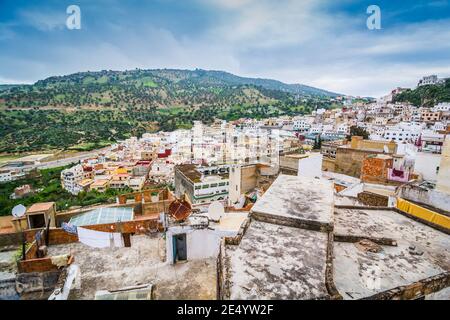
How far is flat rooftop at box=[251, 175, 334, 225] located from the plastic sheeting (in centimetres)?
228

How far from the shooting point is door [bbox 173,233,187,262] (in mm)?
6023

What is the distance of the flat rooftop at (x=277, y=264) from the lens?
304 cm

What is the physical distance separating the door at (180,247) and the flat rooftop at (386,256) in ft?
10.8

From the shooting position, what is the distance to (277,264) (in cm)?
356

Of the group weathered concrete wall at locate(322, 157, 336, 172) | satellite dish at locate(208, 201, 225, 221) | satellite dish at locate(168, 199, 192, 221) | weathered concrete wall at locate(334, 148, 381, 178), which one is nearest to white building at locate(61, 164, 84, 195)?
weathered concrete wall at locate(322, 157, 336, 172)

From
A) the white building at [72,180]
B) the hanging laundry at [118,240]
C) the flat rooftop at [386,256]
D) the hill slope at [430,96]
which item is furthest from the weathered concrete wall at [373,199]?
the hill slope at [430,96]

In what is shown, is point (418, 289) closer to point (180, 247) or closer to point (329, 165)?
point (180, 247)

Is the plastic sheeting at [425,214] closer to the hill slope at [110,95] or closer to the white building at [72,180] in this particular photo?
the white building at [72,180]

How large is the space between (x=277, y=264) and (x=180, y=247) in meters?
3.15

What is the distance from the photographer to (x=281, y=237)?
436 centimetres

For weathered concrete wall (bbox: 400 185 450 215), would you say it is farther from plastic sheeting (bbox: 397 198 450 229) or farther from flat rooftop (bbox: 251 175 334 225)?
flat rooftop (bbox: 251 175 334 225)
